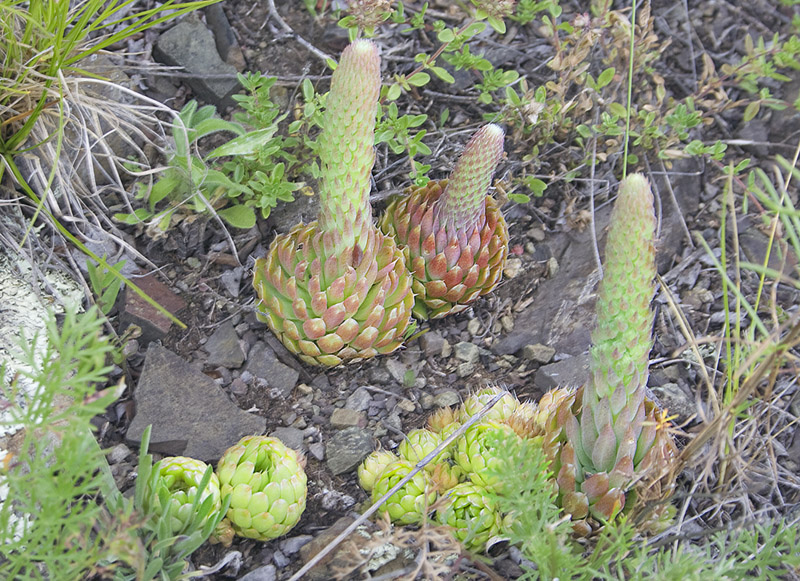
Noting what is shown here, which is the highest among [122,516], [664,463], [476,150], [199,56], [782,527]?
[199,56]

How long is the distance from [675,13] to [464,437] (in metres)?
2.59

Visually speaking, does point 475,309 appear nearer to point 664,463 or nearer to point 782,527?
point 664,463

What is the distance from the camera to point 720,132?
340cm

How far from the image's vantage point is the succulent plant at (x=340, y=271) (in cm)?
225

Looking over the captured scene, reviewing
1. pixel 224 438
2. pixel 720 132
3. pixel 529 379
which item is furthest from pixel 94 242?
pixel 720 132

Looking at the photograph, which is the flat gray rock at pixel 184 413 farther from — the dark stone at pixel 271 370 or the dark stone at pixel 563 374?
the dark stone at pixel 563 374

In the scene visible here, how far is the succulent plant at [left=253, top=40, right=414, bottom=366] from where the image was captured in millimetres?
2248

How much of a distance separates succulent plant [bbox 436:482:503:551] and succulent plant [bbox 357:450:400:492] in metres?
0.27

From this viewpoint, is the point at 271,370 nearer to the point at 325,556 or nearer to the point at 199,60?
the point at 325,556

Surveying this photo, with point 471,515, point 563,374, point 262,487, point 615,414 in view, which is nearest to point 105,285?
point 262,487

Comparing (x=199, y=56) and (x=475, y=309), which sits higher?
(x=199, y=56)

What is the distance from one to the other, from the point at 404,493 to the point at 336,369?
707 mm

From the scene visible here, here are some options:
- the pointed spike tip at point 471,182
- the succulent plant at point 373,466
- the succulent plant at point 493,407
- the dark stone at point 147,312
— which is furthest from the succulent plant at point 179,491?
the pointed spike tip at point 471,182

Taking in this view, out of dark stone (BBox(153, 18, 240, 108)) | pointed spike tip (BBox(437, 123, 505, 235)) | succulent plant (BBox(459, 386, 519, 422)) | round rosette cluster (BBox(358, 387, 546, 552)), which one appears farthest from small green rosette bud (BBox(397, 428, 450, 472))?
dark stone (BBox(153, 18, 240, 108))
